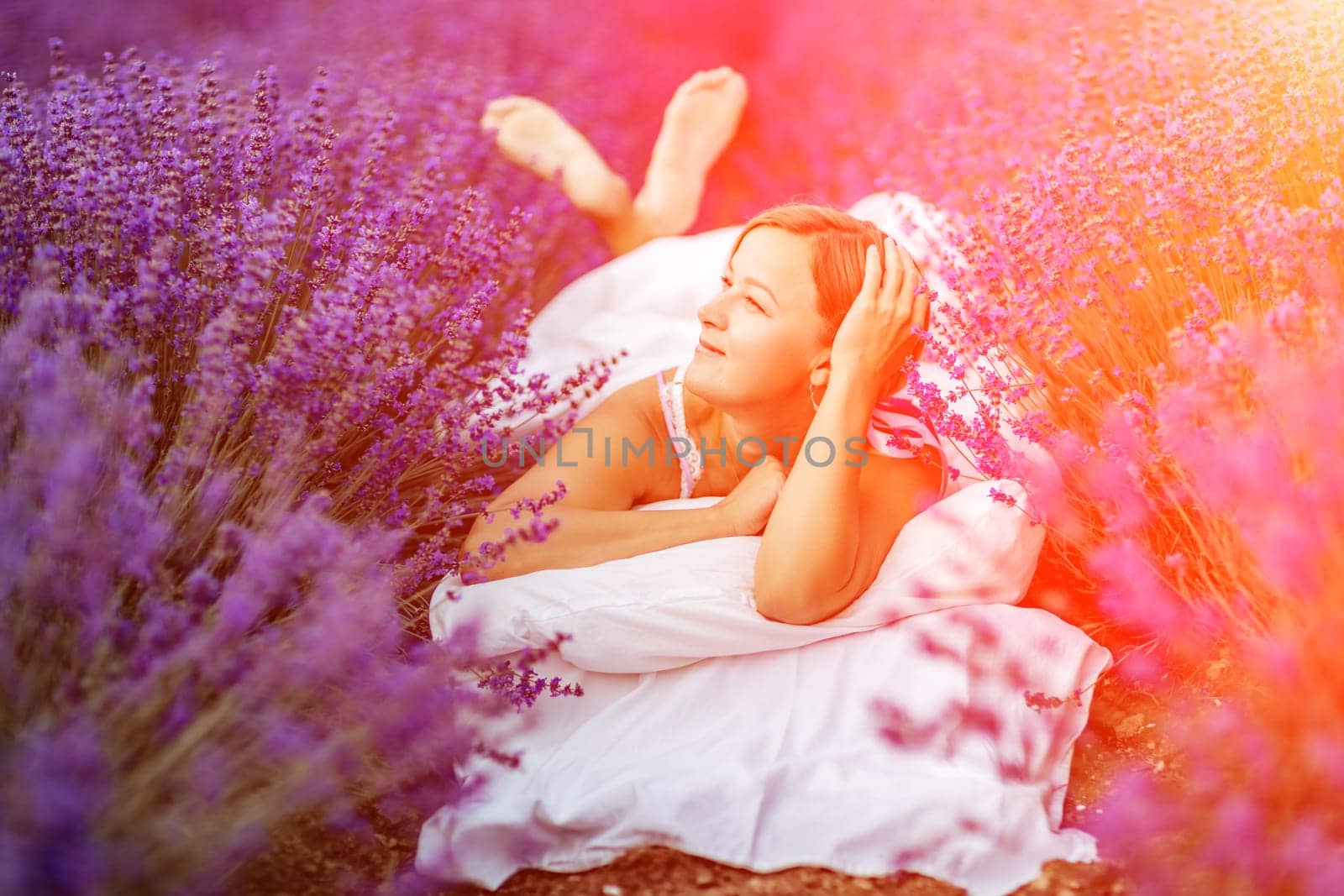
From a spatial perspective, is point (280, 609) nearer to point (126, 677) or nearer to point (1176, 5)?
point (126, 677)

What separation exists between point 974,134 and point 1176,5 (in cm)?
59

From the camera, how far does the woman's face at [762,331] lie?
1.92 metres

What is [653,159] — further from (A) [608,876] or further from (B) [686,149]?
(A) [608,876]

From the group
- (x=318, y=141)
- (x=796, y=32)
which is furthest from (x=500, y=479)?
(x=796, y=32)

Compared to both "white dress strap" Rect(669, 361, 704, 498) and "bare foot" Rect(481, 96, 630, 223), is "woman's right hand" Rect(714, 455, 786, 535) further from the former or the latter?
"bare foot" Rect(481, 96, 630, 223)

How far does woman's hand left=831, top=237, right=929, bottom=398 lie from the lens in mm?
1839

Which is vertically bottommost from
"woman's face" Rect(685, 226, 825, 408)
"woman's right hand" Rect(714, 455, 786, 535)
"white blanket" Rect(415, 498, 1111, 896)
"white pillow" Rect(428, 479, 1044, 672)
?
"white blanket" Rect(415, 498, 1111, 896)

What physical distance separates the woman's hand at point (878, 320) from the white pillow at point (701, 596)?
283 mm

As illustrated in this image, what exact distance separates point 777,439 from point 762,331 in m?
0.31

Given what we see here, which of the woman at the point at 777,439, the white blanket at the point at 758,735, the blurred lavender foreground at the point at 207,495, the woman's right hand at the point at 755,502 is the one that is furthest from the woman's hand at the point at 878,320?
the blurred lavender foreground at the point at 207,495

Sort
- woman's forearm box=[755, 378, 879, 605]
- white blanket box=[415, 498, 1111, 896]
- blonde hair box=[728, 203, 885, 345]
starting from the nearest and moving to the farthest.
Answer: white blanket box=[415, 498, 1111, 896] → woman's forearm box=[755, 378, 879, 605] → blonde hair box=[728, 203, 885, 345]


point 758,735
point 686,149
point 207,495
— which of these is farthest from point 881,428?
point 686,149

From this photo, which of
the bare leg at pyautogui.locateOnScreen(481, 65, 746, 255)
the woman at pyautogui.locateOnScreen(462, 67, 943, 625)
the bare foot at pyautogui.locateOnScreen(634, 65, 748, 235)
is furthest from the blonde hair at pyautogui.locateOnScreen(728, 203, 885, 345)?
the bare foot at pyautogui.locateOnScreen(634, 65, 748, 235)

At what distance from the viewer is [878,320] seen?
6.09ft
